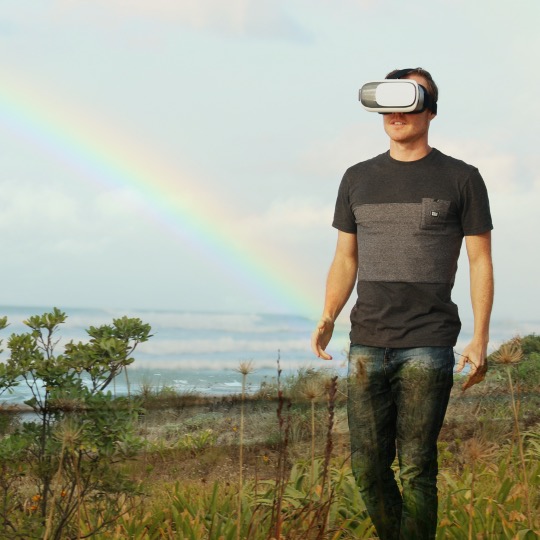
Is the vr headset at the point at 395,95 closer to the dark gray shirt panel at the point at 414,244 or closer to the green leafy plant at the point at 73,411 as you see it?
the dark gray shirt panel at the point at 414,244

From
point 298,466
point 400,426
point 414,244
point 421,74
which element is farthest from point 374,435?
point 298,466

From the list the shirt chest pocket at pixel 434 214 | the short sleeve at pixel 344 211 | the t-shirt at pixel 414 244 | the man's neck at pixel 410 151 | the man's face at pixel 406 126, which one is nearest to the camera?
the t-shirt at pixel 414 244

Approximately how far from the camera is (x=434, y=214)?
4594 millimetres

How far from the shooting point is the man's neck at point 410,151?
15.8 feet

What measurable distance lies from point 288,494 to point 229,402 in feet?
19.6

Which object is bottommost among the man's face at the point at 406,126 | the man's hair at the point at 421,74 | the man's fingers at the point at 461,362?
the man's fingers at the point at 461,362

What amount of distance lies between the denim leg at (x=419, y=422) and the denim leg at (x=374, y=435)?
0.08m

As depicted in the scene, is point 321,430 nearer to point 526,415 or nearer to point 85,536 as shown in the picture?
point 526,415

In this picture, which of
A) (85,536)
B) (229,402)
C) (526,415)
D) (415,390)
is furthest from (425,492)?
(229,402)

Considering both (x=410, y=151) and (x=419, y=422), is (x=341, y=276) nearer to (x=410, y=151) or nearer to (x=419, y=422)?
(x=410, y=151)

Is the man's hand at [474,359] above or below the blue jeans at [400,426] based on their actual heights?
above

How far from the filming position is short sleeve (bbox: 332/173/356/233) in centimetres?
499

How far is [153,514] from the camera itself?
5.52 meters

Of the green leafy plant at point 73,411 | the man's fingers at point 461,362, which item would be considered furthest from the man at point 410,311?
the green leafy plant at point 73,411
